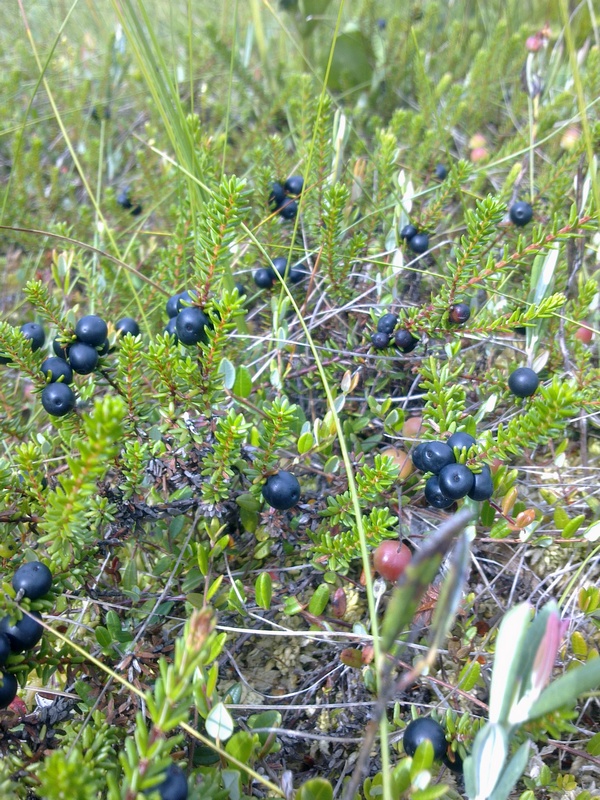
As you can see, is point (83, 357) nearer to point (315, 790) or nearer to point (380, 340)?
point (380, 340)

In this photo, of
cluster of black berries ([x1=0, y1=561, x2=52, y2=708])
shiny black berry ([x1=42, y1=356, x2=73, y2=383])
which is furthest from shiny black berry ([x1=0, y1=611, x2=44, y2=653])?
shiny black berry ([x1=42, y1=356, x2=73, y2=383])

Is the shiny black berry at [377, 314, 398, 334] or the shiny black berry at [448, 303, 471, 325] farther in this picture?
the shiny black berry at [377, 314, 398, 334]

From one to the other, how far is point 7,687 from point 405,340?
1559 mm

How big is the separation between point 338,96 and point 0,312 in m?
2.69

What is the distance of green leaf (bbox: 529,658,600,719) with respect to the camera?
1106 millimetres

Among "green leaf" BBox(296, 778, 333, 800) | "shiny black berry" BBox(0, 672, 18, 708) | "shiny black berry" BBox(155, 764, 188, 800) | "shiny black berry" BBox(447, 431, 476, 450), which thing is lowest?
"green leaf" BBox(296, 778, 333, 800)

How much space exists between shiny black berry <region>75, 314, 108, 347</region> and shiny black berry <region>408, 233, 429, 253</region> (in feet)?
4.67

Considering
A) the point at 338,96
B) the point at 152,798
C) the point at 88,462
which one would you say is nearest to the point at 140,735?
the point at 152,798

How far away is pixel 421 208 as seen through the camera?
2.79 meters

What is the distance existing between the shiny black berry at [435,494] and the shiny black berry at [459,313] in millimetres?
580

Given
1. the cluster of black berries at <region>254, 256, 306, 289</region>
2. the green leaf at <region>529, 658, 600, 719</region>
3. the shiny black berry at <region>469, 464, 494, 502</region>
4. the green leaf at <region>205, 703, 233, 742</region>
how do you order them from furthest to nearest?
the cluster of black berries at <region>254, 256, 306, 289</region>, the shiny black berry at <region>469, 464, 494, 502</region>, the green leaf at <region>205, 703, 233, 742</region>, the green leaf at <region>529, 658, 600, 719</region>

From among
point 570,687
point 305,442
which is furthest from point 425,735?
point 305,442

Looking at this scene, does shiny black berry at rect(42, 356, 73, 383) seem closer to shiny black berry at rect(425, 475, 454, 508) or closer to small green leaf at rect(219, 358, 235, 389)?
small green leaf at rect(219, 358, 235, 389)

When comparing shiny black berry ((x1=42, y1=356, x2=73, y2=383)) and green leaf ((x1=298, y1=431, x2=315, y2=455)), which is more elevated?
shiny black berry ((x1=42, y1=356, x2=73, y2=383))
